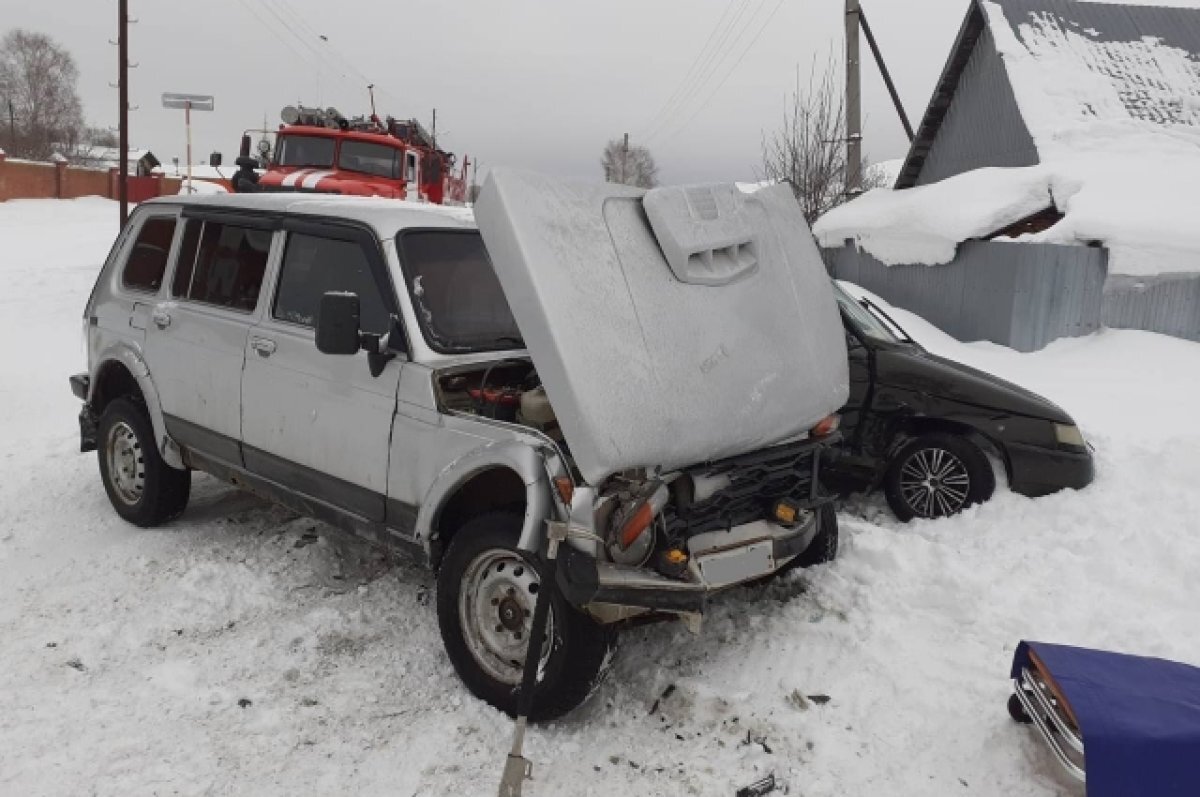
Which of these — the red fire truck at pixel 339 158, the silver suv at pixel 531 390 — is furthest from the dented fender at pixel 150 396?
the red fire truck at pixel 339 158

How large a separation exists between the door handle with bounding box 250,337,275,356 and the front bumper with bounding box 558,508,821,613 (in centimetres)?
216

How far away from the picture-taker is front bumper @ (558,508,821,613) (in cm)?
297

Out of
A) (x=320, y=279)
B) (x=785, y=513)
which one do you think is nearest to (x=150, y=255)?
(x=320, y=279)

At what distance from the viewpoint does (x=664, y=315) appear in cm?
322

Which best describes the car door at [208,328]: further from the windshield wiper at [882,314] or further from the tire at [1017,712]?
the windshield wiper at [882,314]

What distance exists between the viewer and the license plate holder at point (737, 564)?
334cm

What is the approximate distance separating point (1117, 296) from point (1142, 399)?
3839mm

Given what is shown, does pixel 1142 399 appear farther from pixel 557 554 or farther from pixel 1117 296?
pixel 557 554

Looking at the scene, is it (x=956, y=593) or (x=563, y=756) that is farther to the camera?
(x=956, y=593)

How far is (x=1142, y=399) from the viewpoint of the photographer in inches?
299

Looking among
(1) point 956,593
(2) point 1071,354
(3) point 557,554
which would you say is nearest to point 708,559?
(3) point 557,554

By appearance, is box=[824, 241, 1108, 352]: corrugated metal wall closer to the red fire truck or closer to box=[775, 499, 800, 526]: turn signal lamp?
the red fire truck

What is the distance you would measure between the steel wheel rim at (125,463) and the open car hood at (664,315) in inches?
135

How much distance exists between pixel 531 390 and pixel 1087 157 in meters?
12.9
